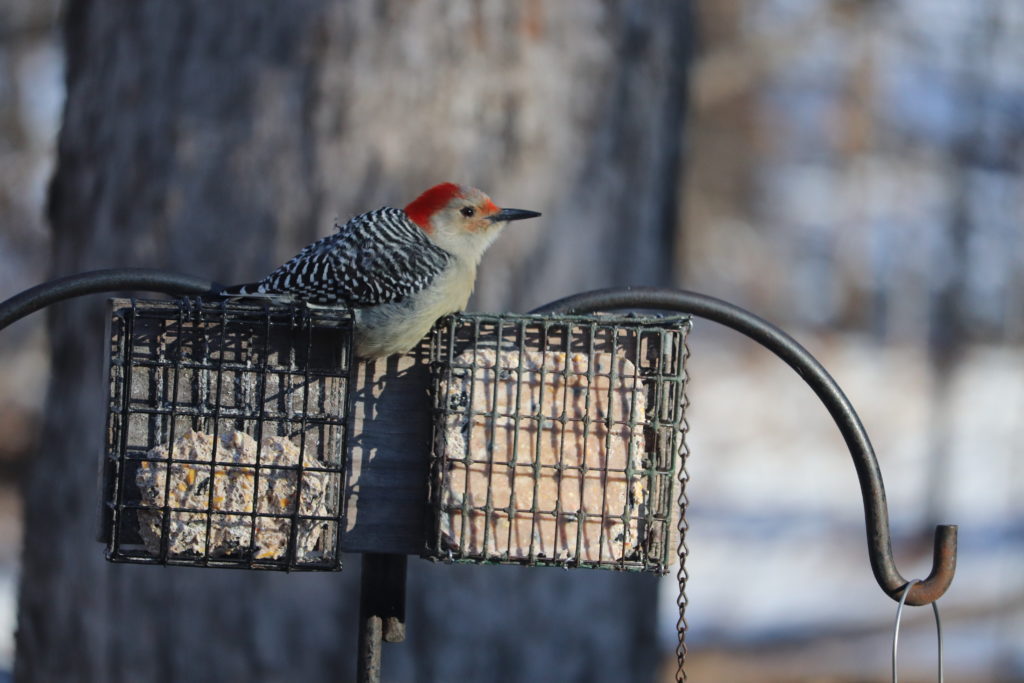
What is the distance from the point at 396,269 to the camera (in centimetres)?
234

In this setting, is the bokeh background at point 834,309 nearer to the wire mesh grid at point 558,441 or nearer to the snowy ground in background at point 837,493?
the snowy ground in background at point 837,493

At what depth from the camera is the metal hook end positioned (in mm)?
2025

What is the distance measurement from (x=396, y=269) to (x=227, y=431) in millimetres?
547

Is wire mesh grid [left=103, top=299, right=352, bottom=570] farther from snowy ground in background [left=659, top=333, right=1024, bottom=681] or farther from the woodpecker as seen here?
→ snowy ground in background [left=659, top=333, right=1024, bottom=681]

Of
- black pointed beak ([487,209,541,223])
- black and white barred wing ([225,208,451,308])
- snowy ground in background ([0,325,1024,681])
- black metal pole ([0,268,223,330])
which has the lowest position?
snowy ground in background ([0,325,1024,681])

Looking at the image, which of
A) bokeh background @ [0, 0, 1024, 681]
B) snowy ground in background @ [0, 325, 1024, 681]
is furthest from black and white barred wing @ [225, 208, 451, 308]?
snowy ground in background @ [0, 325, 1024, 681]

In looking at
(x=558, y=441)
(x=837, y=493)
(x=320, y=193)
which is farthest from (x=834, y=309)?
(x=558, y=441)

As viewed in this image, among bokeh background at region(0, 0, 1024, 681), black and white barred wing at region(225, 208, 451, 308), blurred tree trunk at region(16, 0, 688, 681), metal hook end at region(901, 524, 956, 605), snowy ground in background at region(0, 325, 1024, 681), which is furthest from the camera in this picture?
bokeh background at region(0, 0, 1024, 681)

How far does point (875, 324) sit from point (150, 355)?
1230 centimetres

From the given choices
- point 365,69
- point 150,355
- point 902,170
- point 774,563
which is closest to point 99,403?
point 365,69

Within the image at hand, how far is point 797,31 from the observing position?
13055 mm

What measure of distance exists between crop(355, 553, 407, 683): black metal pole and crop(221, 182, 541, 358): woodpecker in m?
0.39

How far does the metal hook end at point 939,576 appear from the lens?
2025mm

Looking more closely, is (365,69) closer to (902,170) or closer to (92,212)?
(92,212)
